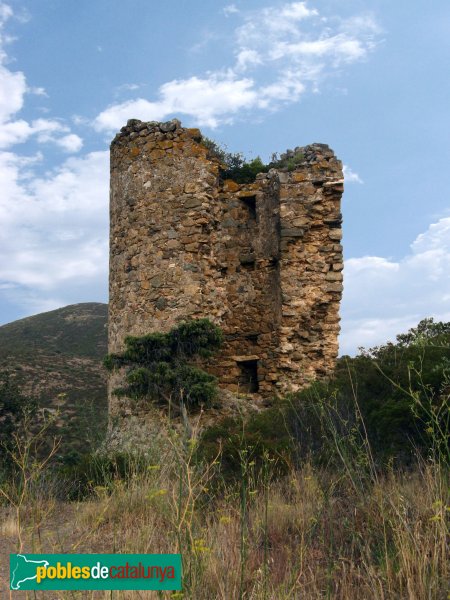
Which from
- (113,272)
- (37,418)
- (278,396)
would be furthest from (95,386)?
(278,396)

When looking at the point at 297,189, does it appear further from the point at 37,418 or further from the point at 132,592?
the point at 37,418

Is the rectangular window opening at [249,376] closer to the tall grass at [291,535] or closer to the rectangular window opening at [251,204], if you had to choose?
the rectangular window opening at [251,204]

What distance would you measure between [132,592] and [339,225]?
7914 millimetres

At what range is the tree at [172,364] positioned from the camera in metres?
9.04

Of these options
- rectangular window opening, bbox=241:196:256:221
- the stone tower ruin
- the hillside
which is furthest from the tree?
rectangular window opening, bbox=241:196:256:221

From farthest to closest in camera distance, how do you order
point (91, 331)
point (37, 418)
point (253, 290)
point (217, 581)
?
point (91, 331)
point (37, 418)
point (253, 290)
point (217, 581)

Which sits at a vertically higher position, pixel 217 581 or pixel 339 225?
pixel 339 225

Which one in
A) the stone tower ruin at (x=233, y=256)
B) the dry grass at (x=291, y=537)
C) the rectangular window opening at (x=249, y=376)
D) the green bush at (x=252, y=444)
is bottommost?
the dry grass at (x=291, y=537)

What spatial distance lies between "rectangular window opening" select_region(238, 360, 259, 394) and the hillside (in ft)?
7.55

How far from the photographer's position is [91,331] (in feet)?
125

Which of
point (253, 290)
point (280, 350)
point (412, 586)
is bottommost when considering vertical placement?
point (412, 586)

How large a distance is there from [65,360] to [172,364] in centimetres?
1920

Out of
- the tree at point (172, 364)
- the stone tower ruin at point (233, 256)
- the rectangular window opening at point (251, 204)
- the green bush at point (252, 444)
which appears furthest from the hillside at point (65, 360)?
the rectangular window opening at point (251, 204)

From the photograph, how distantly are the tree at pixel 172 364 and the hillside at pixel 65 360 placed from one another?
0.70 meters
